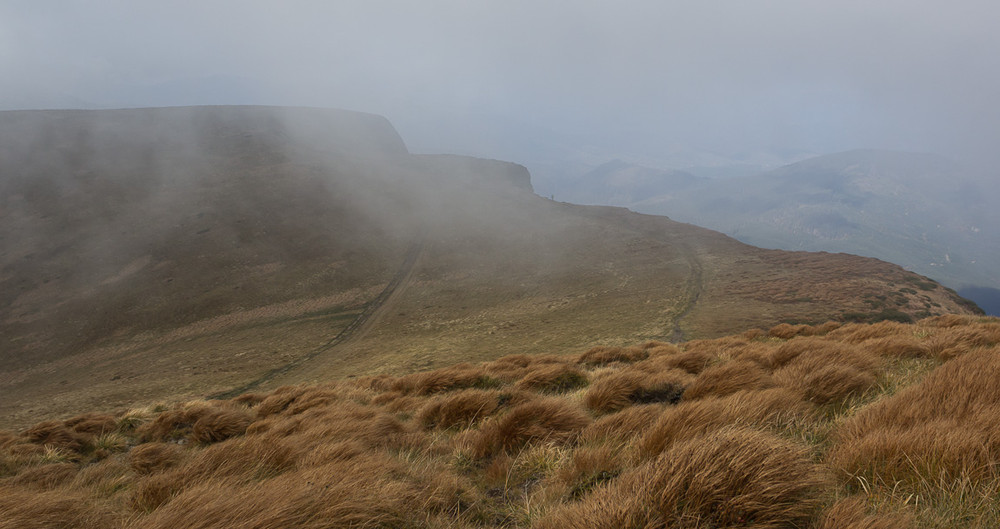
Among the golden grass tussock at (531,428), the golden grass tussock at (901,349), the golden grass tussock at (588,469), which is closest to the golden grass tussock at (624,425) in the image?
the golden grass tussock at (531,428)

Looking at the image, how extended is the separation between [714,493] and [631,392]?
3.52 meters

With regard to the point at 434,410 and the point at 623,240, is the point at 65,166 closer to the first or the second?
the point at 623,240

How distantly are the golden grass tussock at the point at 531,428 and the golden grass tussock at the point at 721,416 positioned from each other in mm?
975

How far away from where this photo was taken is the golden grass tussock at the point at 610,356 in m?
10.0

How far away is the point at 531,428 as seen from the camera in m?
3.76

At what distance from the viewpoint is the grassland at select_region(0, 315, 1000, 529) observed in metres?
1.75

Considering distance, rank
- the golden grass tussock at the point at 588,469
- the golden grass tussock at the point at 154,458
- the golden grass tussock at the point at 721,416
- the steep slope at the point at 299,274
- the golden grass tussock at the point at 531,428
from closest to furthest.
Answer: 1. the golden grass tussock at the point at 588,469
2. the golden grass tussock at the point at 721,416
3. the golden grass tussock at the point at 531,428
4. the golden grass tussock at the point at 154,458
5. the steep slope at the point at 299,274

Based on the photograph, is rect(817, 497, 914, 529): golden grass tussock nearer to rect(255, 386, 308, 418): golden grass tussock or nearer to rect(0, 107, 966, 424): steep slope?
rect(255, 386, 308, 418): golden grass tussock

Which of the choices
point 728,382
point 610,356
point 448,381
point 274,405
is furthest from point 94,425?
point 728,382

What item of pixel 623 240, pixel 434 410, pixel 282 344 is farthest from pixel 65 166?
pixel 434 410

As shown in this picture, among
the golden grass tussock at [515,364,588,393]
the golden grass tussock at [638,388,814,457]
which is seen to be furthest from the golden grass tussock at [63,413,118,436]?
the golden grass tussock at [638,388,814,457]

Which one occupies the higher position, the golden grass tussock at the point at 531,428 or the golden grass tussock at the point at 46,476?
the golden grass tussock at the point at 531,428

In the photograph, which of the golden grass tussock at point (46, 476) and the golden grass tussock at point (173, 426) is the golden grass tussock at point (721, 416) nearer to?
the golden grass tussock at point (46, 476)

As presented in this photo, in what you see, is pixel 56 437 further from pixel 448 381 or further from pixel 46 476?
pixel 448 381
